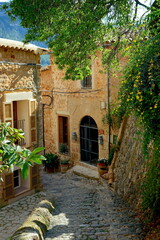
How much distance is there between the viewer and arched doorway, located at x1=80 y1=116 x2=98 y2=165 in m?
14.4

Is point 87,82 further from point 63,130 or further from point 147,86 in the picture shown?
point 147,86

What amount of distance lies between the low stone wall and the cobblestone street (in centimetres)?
36

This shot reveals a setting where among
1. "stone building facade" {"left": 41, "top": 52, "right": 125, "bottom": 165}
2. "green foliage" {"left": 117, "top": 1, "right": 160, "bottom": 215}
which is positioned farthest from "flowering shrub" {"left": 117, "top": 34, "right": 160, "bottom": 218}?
"stone building facade" {"left": 41, "top": 52, "right": 125, "bottom": 165}

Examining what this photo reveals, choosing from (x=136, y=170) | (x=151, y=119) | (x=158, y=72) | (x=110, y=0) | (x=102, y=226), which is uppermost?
(x=110, y=0)

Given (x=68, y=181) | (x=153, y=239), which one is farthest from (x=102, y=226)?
(x=68, y=181)

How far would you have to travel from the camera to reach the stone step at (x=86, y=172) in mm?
13508

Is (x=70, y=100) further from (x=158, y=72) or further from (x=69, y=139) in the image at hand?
(x=158, y=72)

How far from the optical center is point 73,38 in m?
8.12

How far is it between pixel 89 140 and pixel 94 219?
785 cm

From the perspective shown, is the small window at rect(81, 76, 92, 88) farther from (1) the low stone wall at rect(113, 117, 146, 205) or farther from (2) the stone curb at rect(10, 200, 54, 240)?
(2) the stone curb at rect(10, 200, 54, 240)

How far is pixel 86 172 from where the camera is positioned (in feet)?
46.2

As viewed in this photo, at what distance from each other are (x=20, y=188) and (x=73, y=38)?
672cm

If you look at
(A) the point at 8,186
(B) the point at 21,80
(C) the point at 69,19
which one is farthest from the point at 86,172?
(C) the point at 69,19

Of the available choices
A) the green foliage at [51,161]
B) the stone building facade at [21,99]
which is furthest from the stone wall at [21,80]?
the green foliage at [51,161]
